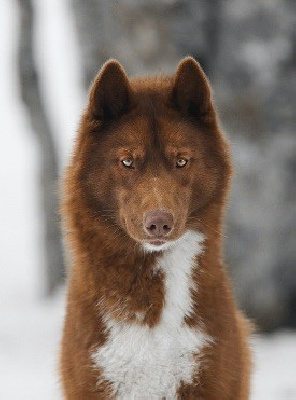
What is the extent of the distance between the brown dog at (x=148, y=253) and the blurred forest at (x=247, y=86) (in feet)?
14.0

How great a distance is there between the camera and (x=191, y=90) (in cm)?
422

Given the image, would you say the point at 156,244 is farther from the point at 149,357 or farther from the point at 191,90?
the point at 191,90

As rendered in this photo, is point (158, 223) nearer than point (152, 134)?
Yes

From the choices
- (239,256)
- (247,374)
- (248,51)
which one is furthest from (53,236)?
(247,374)

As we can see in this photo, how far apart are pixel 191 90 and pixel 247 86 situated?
4466 millimetres

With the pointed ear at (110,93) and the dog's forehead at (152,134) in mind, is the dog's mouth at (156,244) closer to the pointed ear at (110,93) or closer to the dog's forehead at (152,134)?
the dog's forehead at (152,134)

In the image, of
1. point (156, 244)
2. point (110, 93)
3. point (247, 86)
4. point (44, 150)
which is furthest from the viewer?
point (44, 150)

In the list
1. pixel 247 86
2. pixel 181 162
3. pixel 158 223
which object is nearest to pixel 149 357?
pixel 158 223

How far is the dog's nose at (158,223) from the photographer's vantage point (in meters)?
3.83

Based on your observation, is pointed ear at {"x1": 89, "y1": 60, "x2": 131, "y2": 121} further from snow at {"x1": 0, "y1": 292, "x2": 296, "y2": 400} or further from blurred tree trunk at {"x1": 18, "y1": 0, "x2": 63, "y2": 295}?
blurred tree trunk at {"x1": 18, "y1": 0, "x2": 63, "y2": 295}

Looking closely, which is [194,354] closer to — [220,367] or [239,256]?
[220,367]

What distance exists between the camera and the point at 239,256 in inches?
350

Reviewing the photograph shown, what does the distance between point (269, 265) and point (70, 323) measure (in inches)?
194

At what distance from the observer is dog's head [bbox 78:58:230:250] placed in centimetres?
399
